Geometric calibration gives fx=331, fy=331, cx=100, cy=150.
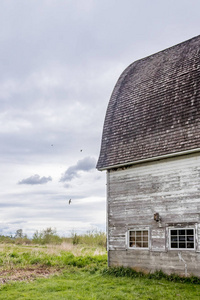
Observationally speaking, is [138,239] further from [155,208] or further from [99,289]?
[99,289]

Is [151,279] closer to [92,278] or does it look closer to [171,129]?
[92,278]

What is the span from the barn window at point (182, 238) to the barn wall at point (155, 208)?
0.15 meters

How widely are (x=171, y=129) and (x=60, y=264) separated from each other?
777 centimetres

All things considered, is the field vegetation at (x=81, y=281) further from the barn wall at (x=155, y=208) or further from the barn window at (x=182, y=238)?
the barn window at (x=182, y=238)

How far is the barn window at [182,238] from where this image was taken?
35.3ft

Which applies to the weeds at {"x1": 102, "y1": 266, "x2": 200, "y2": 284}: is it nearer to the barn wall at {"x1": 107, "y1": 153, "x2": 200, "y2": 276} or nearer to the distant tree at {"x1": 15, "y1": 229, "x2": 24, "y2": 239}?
the barn wall at {"x1": 107, "y1": 153, "x2": 200, "y2": 276}

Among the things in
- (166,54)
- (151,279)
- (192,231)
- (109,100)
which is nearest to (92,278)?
(151,279)

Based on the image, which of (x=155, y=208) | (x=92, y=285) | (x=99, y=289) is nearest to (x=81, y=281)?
(x=92, y=285)

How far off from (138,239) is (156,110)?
16.3ft

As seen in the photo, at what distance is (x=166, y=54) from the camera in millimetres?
15328

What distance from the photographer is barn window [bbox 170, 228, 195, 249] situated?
1075cm

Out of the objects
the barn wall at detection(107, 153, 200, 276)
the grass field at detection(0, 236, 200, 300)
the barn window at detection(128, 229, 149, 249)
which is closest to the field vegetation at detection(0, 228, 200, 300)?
the grass field at detection(0, 236, 200, 300)

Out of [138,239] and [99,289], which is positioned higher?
[138,239]

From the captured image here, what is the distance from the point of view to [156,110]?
13.0 m
